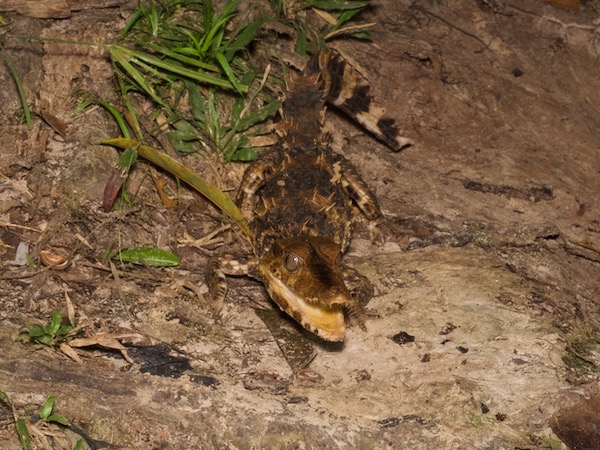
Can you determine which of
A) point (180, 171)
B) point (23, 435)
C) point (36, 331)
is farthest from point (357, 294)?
point (23, 435)

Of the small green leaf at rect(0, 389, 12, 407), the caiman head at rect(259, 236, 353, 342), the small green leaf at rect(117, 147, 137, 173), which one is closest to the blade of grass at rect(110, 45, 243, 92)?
the small green leaf at rect(117, 147, 137, 173)

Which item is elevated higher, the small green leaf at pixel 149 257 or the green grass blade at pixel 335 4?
the green grass blade at pixel 335 4

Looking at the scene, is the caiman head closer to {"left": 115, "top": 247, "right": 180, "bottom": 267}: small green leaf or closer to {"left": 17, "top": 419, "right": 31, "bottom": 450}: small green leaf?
{"left": 115, "top": 247, "right": 180, "bottom": 267}: small green leaf

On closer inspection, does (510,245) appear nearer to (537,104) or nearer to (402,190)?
(402,190)

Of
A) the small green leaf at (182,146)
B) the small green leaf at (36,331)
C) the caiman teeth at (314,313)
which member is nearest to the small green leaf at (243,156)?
the small green leaf at (182,146)

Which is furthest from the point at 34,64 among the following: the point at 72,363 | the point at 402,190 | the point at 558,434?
the point at 558,434

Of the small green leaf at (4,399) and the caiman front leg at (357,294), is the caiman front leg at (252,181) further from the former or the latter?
the small green leaf at (4,399)
